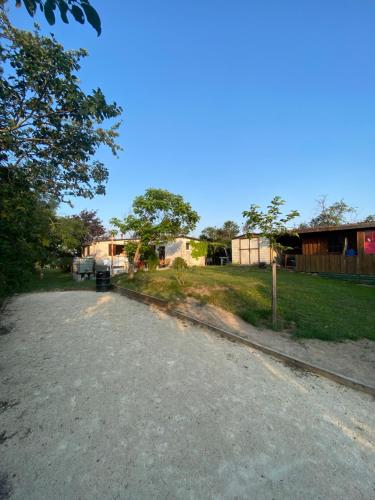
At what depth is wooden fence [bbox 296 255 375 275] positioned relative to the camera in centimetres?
1570

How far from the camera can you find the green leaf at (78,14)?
1610mm

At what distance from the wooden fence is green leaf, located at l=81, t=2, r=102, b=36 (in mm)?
18094

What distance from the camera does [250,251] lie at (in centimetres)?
2545

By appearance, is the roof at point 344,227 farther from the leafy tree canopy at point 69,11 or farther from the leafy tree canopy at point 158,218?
the leafy tree canopy at point 69,11

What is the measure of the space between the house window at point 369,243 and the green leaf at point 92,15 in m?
19.0

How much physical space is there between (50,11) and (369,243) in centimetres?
1935

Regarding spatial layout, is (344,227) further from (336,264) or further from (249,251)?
(249,251)

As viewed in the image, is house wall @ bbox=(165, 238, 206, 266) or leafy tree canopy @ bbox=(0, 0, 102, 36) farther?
house wall @ bbox=(165, 238, 206, 266)

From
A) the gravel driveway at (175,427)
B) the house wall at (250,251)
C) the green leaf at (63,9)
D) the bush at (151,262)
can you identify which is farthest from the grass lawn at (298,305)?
the house wall at (250,251)

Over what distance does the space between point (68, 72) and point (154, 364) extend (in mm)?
5452

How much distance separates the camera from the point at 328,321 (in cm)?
720

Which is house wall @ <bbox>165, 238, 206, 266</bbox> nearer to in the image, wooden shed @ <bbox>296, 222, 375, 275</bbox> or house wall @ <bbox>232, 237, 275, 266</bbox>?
house wall @ <bbox>232, 237, 275, 266</bbox>

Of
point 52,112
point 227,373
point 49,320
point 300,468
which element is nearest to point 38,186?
point 52,112

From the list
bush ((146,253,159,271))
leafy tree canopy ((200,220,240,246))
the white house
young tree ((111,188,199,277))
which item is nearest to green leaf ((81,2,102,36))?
young tree ((111,188,199,277))
